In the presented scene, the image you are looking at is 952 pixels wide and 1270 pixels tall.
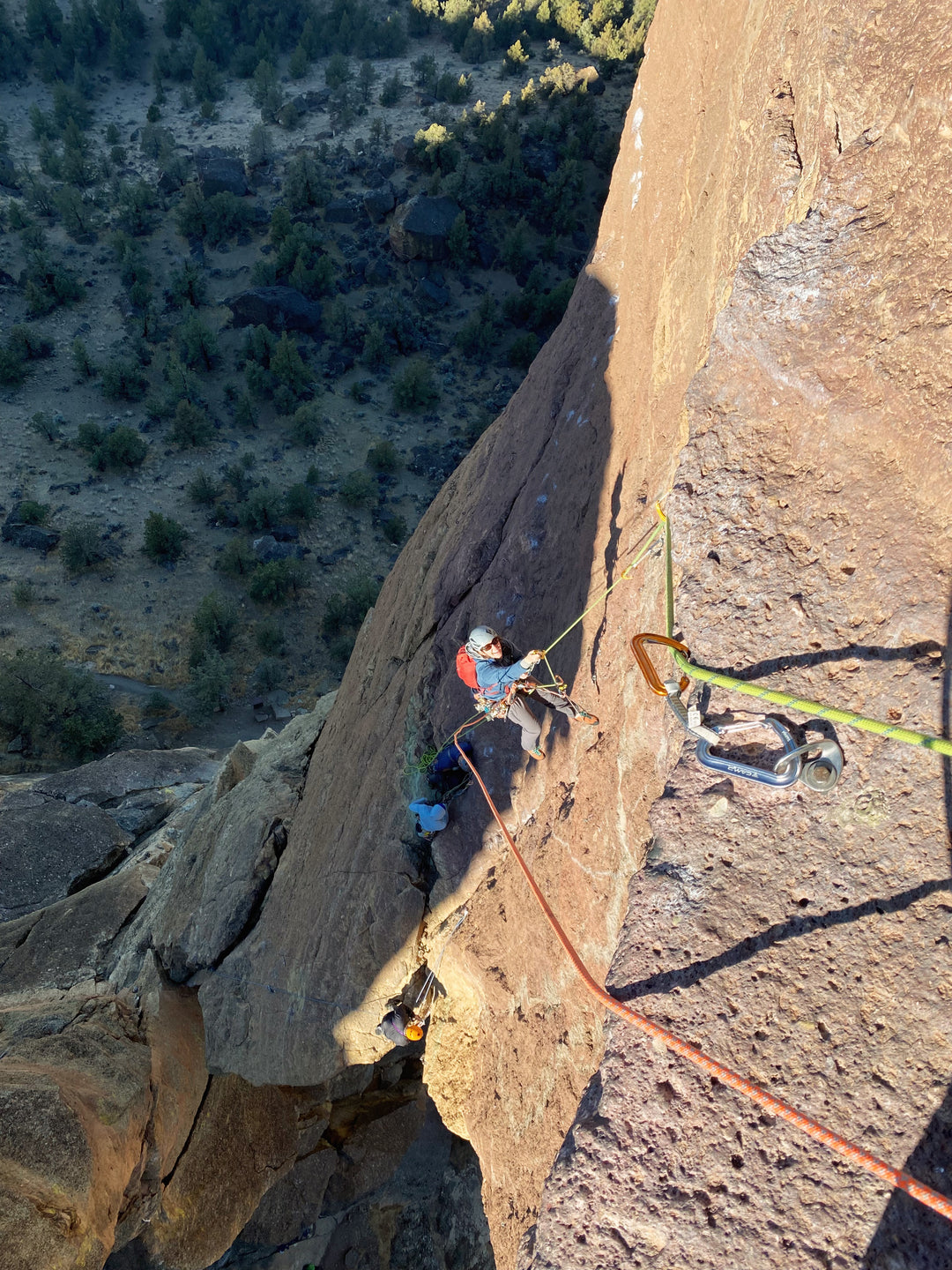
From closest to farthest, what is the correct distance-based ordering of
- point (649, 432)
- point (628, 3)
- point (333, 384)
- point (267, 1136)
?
point (649, 432) → point (267, 1136) → point (333, 384) → point (628, 3)

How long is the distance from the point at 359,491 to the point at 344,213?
17.4 metres

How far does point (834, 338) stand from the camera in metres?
3.61

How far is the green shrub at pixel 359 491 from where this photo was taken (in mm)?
26094

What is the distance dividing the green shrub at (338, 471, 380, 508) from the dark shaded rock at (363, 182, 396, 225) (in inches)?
624

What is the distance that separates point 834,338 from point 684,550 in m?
1.27

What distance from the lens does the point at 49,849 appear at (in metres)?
9.79

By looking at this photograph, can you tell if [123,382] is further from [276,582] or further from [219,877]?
[219,877]

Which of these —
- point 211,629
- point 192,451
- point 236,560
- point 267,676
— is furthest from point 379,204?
point 267,676

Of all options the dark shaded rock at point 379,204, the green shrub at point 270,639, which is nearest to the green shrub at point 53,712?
the green shrub at point 270,639

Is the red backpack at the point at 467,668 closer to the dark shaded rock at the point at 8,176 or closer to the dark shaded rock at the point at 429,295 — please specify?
the dark shaded rock at the point at 429,295

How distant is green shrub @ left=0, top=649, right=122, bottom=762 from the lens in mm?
17188

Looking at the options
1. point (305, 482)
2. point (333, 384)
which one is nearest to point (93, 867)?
point (305, 482)

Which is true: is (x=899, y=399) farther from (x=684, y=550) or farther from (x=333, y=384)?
(x=333, y=384)

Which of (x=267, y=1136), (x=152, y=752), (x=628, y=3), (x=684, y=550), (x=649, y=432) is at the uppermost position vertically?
(x=628, y=3)
